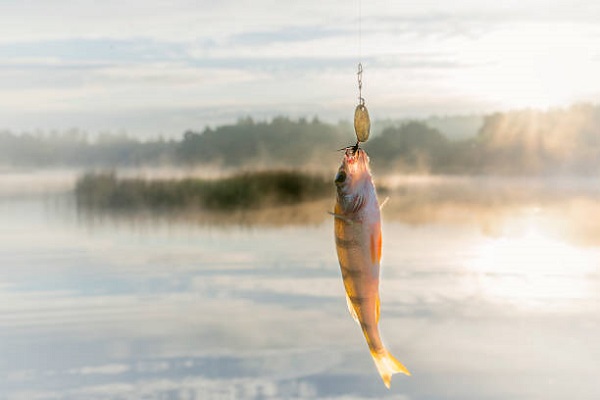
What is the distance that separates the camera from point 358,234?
229 centimetres

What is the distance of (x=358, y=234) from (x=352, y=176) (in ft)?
0.69

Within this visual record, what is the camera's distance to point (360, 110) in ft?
8.34

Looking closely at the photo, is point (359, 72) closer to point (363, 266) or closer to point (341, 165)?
point (341, 165)

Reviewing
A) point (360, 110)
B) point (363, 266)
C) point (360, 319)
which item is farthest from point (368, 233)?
point (360, 110)

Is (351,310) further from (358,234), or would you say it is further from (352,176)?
(352,176)

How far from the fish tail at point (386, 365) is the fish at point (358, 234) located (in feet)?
0.63

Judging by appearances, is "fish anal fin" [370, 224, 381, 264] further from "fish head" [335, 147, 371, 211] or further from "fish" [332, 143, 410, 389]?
"fish head" [335, 147, 371, 211]

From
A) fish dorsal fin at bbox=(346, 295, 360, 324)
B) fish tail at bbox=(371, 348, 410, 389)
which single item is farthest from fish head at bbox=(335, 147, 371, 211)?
fish tail at bbox=(371, 348, 410, 389)

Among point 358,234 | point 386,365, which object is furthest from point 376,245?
point 386,365

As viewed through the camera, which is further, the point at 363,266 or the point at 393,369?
the point at 393,369

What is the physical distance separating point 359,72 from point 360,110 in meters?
0.15

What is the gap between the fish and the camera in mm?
2273

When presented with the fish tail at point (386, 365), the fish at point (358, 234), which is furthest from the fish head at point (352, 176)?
the fish tail at point (386, 365)

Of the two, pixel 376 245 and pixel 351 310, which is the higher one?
pixel 376 245
